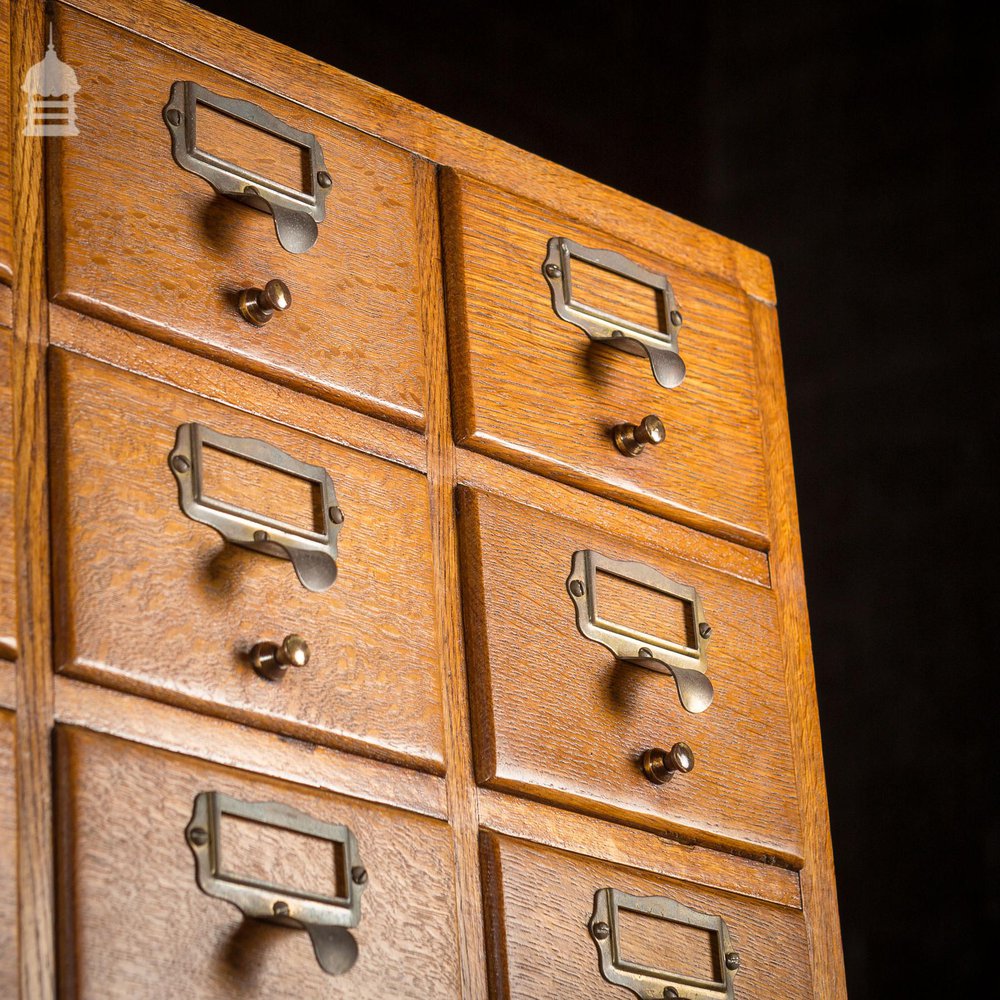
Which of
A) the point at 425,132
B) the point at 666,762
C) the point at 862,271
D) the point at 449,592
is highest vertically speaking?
the point at 862,271

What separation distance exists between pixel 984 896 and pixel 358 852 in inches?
54.9

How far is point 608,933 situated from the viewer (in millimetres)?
1292

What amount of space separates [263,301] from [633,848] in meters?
0.47

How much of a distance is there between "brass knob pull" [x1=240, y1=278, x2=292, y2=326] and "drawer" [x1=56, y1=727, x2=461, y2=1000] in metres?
0.32

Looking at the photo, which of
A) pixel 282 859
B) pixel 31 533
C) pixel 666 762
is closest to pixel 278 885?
pixel 282 859

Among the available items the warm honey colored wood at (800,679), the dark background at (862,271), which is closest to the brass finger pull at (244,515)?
the warm honey colored wood at (800,679)

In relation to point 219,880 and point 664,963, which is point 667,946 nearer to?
point 664,963

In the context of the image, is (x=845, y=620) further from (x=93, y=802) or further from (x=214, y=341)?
(x=93, y=802)

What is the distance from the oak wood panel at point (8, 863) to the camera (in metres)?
0.98

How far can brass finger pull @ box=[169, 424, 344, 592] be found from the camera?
1167 millimetres

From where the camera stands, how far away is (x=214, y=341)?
124 cm

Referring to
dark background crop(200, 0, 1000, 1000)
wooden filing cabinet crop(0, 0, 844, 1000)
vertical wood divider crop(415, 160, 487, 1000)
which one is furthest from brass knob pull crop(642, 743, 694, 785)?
dark background crop(200, 0, 1000, 1000)

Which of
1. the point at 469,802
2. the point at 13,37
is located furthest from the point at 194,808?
the point at 13,37

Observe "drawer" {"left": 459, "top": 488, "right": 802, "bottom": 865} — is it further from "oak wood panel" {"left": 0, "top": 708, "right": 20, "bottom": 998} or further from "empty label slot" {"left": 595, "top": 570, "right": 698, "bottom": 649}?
"oak wood panel" {"left": 0, "top": 708, "right": 20, "bottom": 998}
